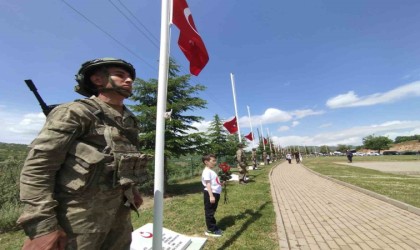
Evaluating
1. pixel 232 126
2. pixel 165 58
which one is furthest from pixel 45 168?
pixel 232 126

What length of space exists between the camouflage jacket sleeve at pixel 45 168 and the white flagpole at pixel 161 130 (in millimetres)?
1604

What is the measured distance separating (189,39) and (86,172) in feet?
11.2

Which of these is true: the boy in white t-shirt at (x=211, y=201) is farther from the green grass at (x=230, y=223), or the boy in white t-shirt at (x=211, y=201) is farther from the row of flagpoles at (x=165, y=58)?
the row of flagpoles at (x=165, y=58)

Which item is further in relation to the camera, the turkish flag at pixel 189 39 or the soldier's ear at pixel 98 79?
the turkish flag at pixel 189 39

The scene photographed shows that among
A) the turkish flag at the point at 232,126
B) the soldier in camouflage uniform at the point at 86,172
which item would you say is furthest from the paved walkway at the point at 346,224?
the turkish flag at the point at 232,126

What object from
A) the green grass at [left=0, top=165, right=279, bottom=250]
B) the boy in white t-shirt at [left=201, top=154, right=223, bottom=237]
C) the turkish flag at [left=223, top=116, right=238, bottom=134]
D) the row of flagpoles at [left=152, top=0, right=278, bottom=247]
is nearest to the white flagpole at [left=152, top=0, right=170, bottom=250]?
the row of flagpoles at [left=152, top=0, right=278, bottom=247]

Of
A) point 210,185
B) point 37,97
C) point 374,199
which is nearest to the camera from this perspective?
point 37,97

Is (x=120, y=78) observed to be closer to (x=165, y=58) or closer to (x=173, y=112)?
(x=165, y=58)

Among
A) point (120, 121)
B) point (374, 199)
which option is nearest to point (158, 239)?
point (120, 121)

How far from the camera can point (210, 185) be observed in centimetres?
589

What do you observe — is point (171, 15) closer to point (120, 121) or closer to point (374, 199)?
point (120, 121)

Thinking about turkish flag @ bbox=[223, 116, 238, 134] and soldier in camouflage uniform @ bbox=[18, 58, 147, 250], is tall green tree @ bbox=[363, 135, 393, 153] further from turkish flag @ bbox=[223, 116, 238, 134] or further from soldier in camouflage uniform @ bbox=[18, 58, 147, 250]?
soldier in camouflage uniform @ bbox=[18, 58, 147, 250]

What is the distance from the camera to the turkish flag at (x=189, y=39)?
4.47 meters

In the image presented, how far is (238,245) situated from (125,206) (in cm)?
344
